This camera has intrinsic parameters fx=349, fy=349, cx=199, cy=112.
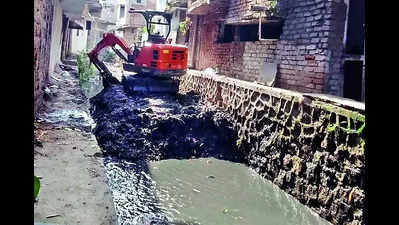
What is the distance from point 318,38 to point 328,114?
91.6 inches

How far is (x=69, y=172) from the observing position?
4.68 meters

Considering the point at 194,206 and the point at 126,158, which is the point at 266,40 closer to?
the point at 126,158

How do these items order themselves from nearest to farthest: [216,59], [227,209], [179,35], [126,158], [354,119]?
[354,119] < [227,209] < [126,158] < [216,59] < [179,35]

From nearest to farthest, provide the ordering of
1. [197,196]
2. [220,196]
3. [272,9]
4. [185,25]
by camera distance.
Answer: [197,196] < [220,196] < [272,9] < [185,25]

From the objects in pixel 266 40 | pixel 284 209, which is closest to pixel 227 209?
pixel 284 209

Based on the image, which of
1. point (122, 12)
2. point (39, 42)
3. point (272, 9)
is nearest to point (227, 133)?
point (272, 9)

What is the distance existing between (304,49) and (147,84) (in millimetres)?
4716

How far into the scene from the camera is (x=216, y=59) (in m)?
12.6

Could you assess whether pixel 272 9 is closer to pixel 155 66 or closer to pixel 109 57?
pixel 155 66

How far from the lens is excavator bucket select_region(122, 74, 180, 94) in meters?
10.1

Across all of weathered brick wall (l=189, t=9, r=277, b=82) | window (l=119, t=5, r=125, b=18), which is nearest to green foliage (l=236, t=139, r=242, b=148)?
weathered brick wall (l=189, t=9, r=277, b=82)

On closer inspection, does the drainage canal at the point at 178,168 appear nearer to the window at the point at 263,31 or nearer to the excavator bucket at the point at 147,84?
the excavator bucket at the point at 147,84

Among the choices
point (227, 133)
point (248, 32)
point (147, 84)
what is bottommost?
point (227, 133)

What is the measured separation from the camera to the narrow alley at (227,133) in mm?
4617
